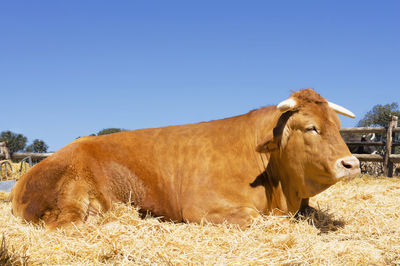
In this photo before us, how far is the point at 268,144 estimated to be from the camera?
4.16 metres

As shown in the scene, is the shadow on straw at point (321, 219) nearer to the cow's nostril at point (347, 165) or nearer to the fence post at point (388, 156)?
the cow's nostril at point (347, 165)

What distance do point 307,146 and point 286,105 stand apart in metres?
0.48

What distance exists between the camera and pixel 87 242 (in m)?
3.23

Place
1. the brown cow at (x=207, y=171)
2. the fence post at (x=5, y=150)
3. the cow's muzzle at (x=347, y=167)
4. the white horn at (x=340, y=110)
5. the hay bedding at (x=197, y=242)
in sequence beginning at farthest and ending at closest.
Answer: the fence post at (x=5, y=150), the white horn at (x=340, y=110), the brown cow at (x=207, y=171), the cow's muzzle at (x=347, y=167), the hay bedding at (x=197, y=242)

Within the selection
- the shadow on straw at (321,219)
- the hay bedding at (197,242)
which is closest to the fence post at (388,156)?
the shadow on straw at (321,219)

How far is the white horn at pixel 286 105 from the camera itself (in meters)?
3.92

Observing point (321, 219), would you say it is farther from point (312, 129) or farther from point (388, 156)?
point (388, 156)

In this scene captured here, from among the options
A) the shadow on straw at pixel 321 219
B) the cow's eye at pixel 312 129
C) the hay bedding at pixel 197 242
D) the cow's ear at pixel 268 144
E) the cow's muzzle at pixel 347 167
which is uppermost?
the cow's eye at pixel 312 129

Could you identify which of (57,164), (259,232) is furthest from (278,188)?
(57,164)

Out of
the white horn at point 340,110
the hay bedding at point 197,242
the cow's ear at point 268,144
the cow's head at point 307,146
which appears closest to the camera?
the hay bedding at point 197,242

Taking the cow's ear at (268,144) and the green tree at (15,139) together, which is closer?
the cow's ear at (268,144)

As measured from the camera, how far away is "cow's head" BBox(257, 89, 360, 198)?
3.73 meters

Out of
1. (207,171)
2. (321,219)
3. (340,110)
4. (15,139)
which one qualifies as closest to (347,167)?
(340,110)

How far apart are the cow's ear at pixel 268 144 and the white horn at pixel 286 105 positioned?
34 cm
